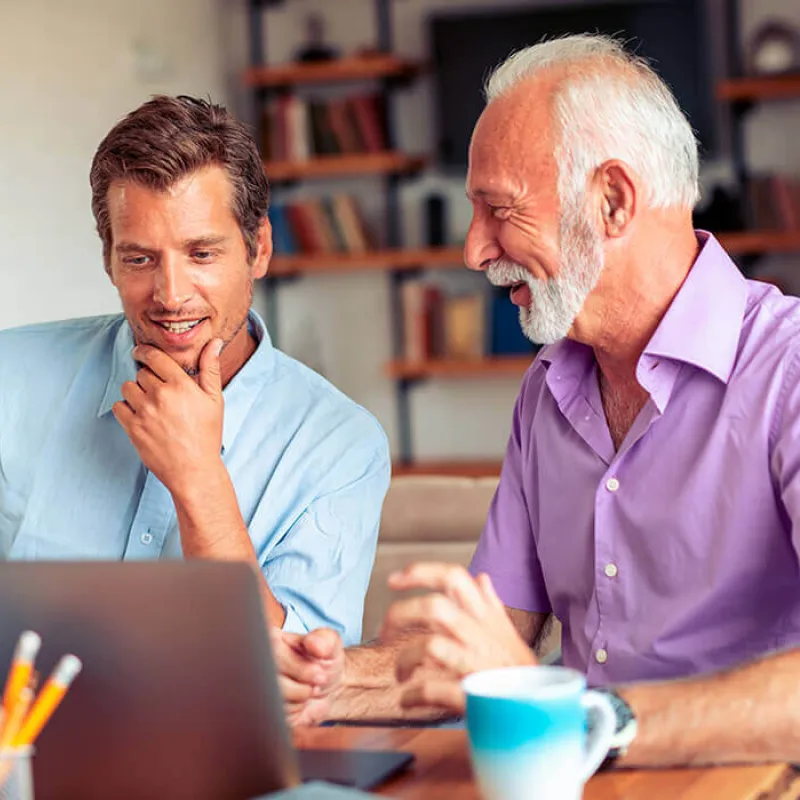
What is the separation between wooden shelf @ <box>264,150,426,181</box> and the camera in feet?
18.2

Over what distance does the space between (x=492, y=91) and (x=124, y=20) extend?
3.62 meters

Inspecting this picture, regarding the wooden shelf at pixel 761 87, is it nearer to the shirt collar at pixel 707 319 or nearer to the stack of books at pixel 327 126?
the stack of books at pixel 327 126

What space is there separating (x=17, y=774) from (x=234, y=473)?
2.96ft

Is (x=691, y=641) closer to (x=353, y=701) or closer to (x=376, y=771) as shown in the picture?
(x=353, y=701)

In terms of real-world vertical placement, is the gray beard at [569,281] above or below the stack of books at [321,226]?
above

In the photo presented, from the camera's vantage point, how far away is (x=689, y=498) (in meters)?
1.47

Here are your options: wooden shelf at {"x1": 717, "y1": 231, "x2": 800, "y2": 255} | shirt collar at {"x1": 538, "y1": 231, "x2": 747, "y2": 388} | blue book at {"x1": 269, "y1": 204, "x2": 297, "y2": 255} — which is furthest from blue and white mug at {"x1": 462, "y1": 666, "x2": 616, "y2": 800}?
blue book at {"x1": 269, "y1": 204, "x2": 297, "y2": 255}

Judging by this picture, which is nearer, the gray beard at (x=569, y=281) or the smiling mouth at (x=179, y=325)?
the gray beard at (x=569, y=281)

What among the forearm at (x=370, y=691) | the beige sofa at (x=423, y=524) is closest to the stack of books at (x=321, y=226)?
the beige sofa at (x=423, y=524)

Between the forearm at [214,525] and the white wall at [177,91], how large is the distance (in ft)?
9.09

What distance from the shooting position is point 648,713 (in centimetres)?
110

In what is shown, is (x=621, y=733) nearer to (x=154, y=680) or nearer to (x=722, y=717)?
(x=722, y=717)

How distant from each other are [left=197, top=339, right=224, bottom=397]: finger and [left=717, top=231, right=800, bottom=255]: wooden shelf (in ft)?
12.4

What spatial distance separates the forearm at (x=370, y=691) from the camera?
4.50ft
